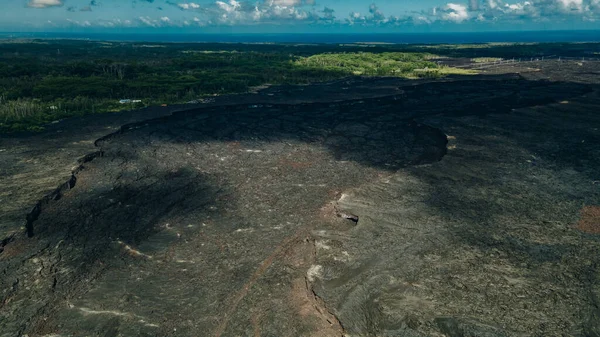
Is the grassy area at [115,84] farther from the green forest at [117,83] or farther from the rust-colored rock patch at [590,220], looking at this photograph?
the rust-colored rock patch at [590,220]

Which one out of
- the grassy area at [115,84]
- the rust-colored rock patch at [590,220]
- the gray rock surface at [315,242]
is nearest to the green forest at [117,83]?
the grassy area at [115,84]

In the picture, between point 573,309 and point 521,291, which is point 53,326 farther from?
point 573,309

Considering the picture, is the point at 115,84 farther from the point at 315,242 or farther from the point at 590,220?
the point at 590,220

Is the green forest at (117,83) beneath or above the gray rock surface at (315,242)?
above

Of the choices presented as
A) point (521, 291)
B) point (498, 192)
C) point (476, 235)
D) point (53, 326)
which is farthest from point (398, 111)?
point (53, 326)

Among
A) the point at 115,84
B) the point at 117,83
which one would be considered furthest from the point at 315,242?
the point at 117,83

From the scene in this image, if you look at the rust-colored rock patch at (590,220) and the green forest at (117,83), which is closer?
the rust-colored rock patch at (590,220)

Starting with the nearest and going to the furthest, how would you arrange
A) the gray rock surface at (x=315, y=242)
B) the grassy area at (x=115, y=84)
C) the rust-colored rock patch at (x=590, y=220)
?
the gray rock surface at (x=315, y=242) < the rust-colored rock patch at (x=590, y=220) < the grassy area at (x=115, y=84)

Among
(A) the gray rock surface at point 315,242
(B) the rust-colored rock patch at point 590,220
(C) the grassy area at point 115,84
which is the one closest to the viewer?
(A) the gray rock surface at point 315,242
